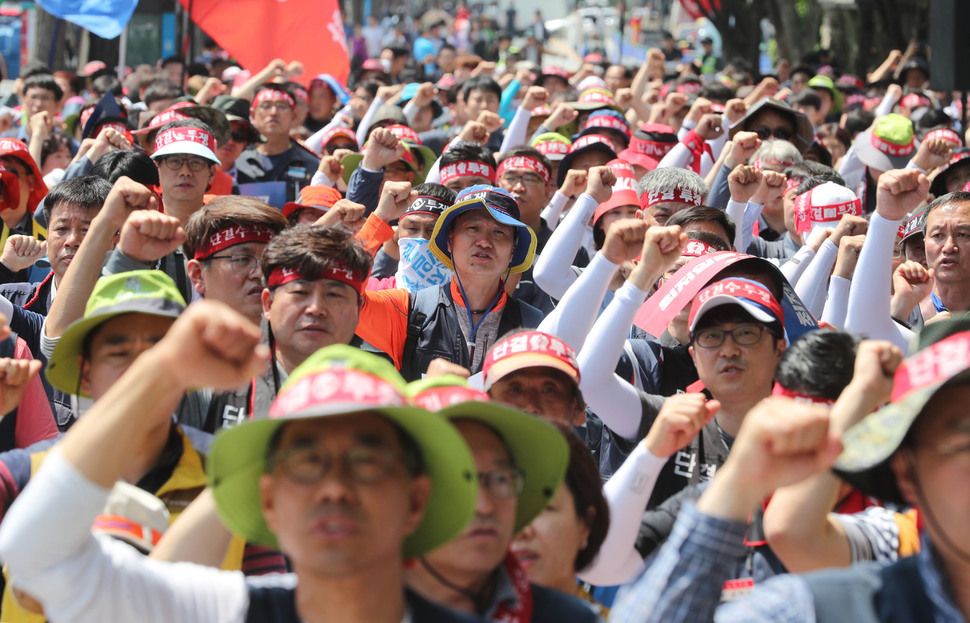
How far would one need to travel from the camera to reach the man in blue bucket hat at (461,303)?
194 inches

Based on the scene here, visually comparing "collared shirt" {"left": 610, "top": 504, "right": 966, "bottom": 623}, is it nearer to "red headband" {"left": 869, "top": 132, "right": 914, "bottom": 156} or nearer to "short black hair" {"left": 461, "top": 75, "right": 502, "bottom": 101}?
"red headband" {"left": 869, "top": 132, "right": 914, "bottom": 156}

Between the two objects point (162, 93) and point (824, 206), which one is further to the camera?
point (162, 93)

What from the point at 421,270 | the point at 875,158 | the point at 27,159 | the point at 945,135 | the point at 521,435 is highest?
the point at 945,135

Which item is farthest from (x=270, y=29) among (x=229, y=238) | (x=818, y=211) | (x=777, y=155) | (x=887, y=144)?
(x=229, y=238)

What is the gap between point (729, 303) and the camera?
3.91 meters

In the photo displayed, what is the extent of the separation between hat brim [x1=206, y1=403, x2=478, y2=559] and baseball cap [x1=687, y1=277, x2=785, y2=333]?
5.95 feet

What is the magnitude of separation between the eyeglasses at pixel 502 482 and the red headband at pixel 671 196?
4.08 m

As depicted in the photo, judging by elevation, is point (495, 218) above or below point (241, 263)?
above

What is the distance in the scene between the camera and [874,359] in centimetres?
233

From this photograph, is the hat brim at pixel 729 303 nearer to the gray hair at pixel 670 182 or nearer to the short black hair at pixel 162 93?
the gray hair at pixel 670 182

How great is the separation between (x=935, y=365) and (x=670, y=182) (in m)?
4.51

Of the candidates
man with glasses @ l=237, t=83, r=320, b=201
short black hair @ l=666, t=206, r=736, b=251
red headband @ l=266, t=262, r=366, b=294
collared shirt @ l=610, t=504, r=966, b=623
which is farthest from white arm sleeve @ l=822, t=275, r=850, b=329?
man with glasses @ l=237, t=83, r=320, b=201

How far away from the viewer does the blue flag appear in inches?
440

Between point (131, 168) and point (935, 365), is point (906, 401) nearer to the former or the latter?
point (935, 365)
